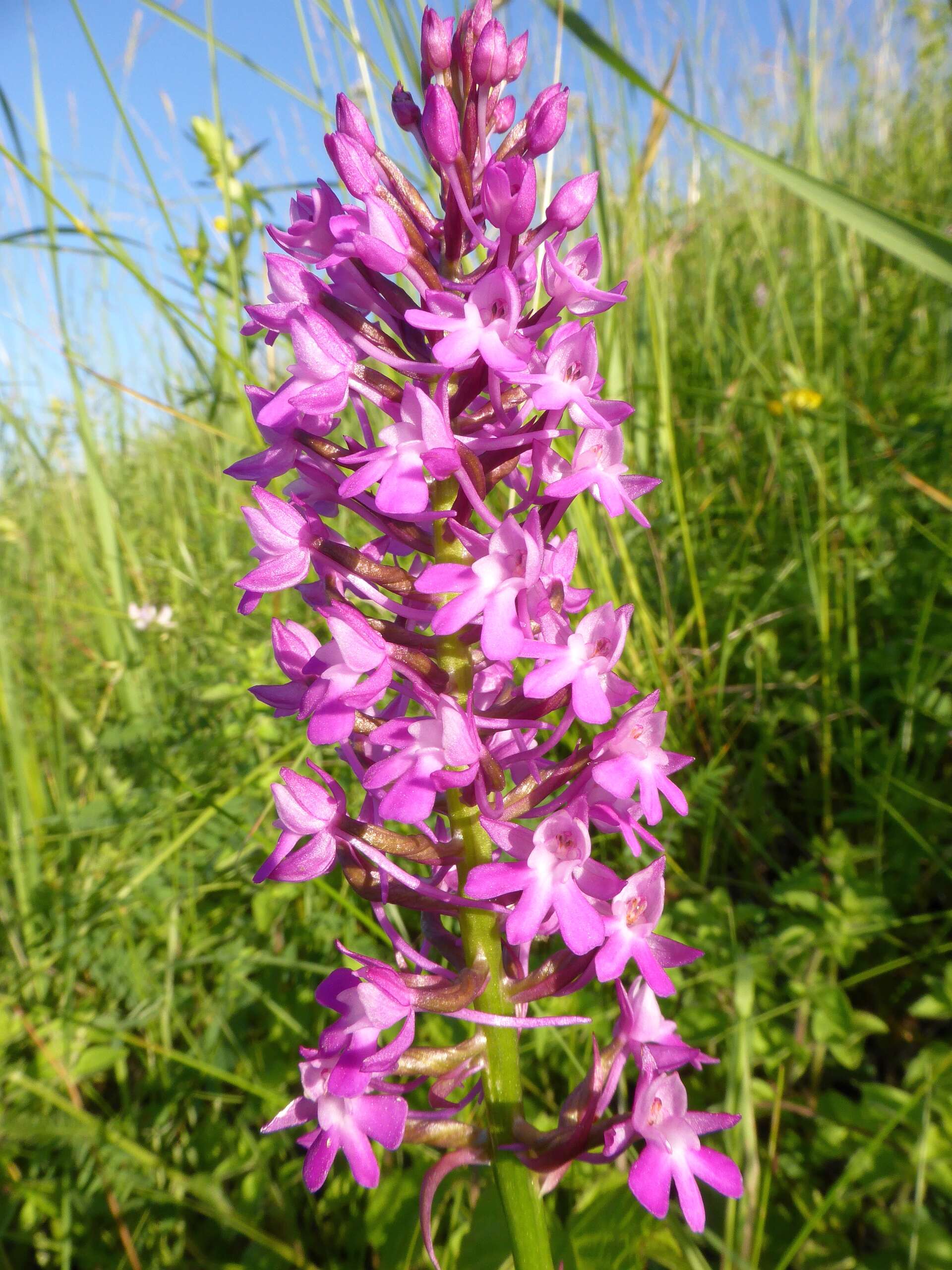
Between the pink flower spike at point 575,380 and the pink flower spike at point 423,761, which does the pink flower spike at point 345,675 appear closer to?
the pink flower spike at point 423,761

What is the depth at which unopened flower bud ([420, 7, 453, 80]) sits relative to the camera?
105 cm

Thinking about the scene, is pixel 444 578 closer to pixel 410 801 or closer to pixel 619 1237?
pixel 410 801

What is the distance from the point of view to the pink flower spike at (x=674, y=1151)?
98 cm

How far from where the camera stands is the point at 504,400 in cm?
110

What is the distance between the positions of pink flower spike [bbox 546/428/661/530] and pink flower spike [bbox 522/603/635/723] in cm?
13

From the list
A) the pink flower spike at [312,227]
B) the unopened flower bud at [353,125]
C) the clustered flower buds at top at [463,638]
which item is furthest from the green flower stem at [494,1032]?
the unopened flower bud at [353,125]

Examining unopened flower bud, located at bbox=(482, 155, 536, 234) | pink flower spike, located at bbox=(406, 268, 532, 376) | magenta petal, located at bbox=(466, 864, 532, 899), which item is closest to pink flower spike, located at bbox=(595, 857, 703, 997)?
magenta petal, located at bbox=(466, 864, 532, 899)

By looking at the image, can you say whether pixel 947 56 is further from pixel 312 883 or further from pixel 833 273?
pixel 312 883

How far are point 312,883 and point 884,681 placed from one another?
1.68 metres

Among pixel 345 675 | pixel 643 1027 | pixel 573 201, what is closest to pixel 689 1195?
pixel 643 1027

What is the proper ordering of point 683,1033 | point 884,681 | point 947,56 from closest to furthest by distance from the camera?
point 683,1033 < point 884,681 < point 947,56

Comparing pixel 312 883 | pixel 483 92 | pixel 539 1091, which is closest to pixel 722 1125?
pixel 539 1091

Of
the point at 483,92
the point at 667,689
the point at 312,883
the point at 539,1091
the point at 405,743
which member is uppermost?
the point at 483,92

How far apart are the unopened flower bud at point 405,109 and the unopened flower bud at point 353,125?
0.27 feet
